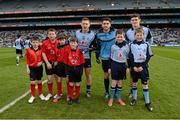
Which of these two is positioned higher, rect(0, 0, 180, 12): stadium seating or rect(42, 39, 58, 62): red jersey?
rect(0, 0, 180, 12): stadium seating

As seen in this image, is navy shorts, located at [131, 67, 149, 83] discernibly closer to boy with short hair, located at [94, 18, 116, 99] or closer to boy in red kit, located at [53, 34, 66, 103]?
boy with short hair, located at [94, 18, 116, 99]

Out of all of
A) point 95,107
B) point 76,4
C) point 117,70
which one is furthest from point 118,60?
point 76,4

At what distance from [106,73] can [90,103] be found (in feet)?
3.54

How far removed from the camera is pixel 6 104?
8.38 m

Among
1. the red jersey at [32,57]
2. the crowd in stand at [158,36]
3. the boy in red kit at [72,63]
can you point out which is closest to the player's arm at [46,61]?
the red jersey at [32,57]

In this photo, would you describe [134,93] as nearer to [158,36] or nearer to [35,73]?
[35,73]

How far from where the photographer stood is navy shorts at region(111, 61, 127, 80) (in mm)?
8344

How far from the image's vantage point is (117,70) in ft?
27.3

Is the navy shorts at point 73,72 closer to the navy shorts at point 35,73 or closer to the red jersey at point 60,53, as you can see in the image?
the red jersey at point 60,53

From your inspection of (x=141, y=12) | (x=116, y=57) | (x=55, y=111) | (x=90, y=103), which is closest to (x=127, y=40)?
(x=116, y=57)

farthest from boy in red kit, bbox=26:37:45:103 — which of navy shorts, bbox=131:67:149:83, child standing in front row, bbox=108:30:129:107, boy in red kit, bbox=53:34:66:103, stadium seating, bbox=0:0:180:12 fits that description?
stadium seating, bbox=0:0:180:12

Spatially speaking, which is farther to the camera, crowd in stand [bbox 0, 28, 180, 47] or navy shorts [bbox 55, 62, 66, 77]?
crowd in stand [bbox 0, 28, 180, 47]

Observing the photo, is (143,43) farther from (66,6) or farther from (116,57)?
(66,6)

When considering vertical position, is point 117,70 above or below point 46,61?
below
